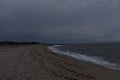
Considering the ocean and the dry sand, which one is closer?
the dry sand

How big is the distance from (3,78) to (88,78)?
4.37 meters

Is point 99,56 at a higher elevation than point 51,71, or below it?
below

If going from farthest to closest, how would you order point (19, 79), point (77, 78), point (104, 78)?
1. point (104, 78)
2. point (77, 78)
3. point (19, 79)

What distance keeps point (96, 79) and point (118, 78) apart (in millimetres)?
1620

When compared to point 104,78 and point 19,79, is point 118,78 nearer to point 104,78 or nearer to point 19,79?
point 104,78

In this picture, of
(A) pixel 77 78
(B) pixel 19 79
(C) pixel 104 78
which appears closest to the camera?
(B) pixel 19 79

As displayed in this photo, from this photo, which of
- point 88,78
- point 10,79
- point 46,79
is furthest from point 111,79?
point 10,79

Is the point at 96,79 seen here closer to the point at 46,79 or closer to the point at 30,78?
the point at 46,79

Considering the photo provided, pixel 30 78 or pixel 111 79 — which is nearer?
pixel 30 78

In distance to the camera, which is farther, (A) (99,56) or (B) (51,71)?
(A) (99,56)

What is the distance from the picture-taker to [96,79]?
11562mm

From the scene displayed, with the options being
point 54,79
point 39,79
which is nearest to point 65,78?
point 54,79

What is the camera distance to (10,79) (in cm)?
1059

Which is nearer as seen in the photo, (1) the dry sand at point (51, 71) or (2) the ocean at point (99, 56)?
(1) the dry sand at point (51, 71)
